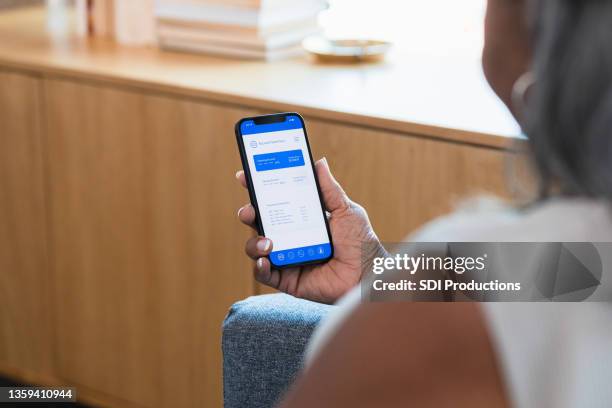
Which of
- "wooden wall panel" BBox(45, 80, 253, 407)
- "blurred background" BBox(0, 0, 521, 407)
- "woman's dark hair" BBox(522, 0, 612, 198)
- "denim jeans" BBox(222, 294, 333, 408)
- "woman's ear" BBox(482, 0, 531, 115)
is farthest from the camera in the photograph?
"wooden wall panel" BBox(45, 80, 253, 407)

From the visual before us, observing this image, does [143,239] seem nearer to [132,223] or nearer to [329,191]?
[132,223]

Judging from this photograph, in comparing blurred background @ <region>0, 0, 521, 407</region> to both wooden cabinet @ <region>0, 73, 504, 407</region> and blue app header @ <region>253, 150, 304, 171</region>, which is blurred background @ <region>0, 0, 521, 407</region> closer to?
wooden cabinet @ <region>0, 73, 504, 407</region>

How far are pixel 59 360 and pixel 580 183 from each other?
64.7 inches

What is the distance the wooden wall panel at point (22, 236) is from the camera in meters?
1.93

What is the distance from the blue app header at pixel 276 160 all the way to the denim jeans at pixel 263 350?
0.17m

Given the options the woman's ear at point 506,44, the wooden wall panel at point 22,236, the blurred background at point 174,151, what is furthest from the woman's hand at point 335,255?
the wooden wall panel at point 22,236

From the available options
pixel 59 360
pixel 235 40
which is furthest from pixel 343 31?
pixel 59 360

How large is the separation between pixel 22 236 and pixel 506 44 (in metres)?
1.54

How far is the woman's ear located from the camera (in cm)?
62

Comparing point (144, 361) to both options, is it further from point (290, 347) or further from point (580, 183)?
point (580, 183)

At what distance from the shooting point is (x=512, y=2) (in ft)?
2.02

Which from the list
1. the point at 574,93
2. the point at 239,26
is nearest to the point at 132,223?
the point at 239,26

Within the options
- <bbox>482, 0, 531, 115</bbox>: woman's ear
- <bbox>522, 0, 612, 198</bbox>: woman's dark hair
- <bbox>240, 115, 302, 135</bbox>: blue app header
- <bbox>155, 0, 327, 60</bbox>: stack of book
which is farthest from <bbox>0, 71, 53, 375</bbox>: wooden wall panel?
<bbox>522, 0, 612, 198</bbox>: woman's dark hair

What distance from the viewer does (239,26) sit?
1.89m
